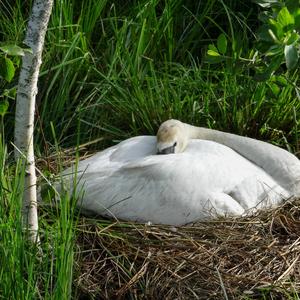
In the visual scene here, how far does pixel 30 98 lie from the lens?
4.81m

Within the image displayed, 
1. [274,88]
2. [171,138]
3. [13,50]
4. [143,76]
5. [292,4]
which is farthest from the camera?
[143,76]

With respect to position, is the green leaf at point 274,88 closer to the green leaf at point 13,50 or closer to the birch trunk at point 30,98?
the birch trunk at point 30,98

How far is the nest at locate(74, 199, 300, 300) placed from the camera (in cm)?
516

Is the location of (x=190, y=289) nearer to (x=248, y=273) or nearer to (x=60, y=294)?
(x=248, y=273)

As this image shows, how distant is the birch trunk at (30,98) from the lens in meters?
4.71

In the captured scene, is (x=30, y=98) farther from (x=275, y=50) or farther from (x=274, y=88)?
(x=274, y=88)

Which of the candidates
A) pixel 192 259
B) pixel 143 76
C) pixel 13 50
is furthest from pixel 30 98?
pixel 143 76

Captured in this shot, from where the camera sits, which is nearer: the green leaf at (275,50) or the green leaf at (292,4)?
the green leaf at (292,4)

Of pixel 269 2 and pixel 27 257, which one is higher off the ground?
pixel 269 2

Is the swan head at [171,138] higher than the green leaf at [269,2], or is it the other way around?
the green leaf at [269,2]

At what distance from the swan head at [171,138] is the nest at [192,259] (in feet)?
1.93

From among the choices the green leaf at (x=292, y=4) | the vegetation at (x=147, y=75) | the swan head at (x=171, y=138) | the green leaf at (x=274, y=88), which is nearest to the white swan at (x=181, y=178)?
the swan head at (x=171, y=138)

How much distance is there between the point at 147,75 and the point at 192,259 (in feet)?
7.23

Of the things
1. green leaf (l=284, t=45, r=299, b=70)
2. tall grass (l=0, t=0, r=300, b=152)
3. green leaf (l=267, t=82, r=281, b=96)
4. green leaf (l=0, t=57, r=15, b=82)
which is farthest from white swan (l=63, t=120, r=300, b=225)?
green leaf (l=0, t=57, r=15, b=82)
